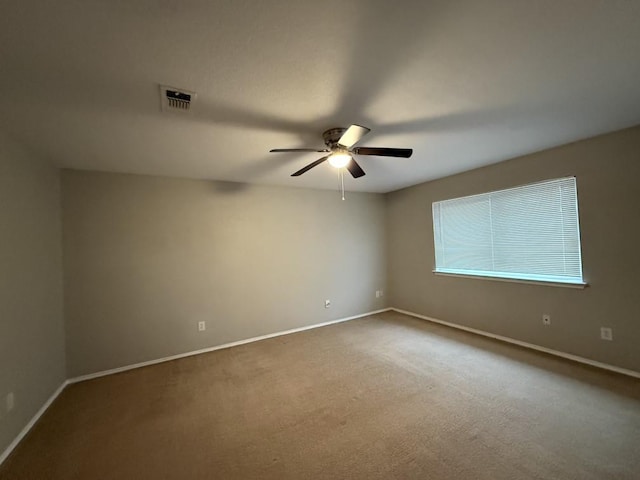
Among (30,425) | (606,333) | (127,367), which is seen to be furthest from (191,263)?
(606,333)

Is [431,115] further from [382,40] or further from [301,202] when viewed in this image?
[301,202]

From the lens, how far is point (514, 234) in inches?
127

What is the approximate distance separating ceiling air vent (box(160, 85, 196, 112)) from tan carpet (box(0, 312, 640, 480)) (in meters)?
2.31

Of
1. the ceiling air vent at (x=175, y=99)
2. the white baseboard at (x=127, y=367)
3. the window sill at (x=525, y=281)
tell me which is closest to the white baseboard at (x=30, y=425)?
the white baseboard at (x=127, y=367)

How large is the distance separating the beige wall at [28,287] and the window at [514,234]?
479 centimetres

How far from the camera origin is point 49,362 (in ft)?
7.85

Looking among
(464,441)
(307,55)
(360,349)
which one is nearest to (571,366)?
(464,441)

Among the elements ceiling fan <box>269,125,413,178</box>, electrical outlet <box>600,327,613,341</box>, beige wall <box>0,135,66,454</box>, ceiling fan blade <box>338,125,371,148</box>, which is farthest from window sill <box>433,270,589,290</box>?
beige wall <box>0,135,66,454</box>

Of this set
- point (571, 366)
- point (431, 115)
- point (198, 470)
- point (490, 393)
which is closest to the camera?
point (198, 470)

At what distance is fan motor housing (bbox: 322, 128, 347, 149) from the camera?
6.72ft

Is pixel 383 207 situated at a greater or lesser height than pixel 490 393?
greater

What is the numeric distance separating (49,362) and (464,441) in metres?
3.60

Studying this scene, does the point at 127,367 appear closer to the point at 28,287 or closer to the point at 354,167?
the point at 28,287

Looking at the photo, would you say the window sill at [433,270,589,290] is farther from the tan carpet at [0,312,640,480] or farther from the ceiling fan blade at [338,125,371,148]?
the ceiling fan blade at [338,125,371,148]
